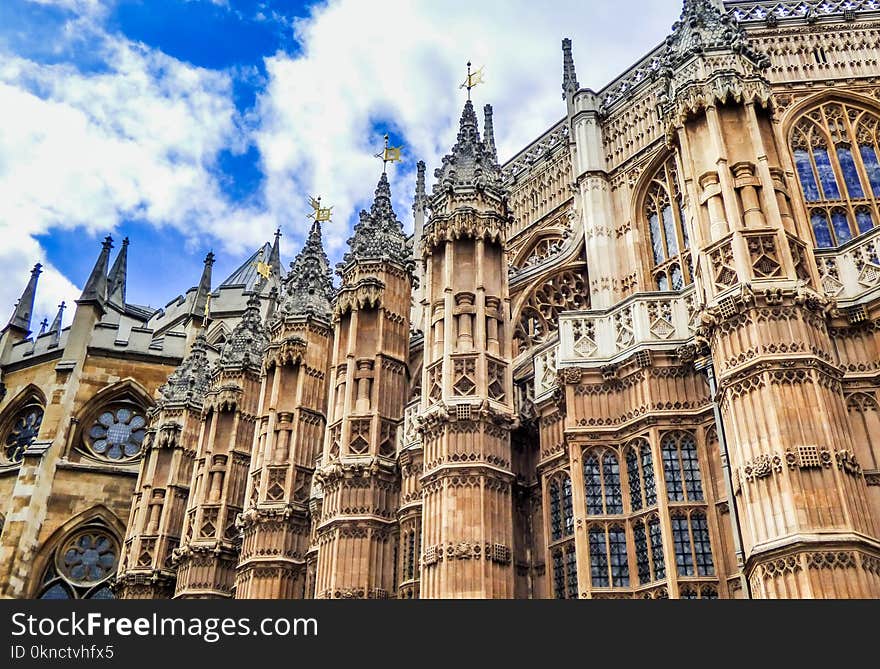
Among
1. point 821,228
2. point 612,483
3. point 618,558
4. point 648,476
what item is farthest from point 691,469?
point 821,228

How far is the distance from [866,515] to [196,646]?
8.89 m

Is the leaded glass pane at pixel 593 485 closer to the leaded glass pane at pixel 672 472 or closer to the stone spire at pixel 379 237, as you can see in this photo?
the leaded glass pane at pixel 672 472

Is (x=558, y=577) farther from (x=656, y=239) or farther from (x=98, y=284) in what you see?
(x=98, y=284)

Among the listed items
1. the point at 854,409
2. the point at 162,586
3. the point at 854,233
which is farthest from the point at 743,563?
the point at 162,586

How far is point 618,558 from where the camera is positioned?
14359 mm

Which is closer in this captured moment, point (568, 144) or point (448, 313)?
point (448, 313)

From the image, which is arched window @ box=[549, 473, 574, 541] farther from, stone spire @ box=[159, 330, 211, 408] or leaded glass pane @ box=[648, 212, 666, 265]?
stone spire @ box=[159, 330, 211, 408]

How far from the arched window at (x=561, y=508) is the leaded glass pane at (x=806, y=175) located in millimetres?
12167

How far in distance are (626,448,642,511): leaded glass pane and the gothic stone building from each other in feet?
0.13

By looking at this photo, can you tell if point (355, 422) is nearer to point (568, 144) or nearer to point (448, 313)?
point (448, 313)

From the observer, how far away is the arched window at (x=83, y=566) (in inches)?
1373

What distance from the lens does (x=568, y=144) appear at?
2878cm

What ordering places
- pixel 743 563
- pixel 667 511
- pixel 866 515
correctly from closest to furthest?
pixel 866 515 → pixel 743 563 → pixel 667 511

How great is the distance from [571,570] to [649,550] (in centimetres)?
171
